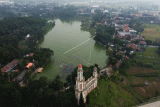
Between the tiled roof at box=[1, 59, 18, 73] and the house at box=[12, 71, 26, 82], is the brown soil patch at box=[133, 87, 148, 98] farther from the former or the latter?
the tiled roof at box=[1, 59, 18, 73]

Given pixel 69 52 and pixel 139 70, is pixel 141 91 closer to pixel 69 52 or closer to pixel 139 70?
pixel 139 70

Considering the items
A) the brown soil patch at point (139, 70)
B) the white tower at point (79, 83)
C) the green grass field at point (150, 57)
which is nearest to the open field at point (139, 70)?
the brown soil patch at point (139, 70)

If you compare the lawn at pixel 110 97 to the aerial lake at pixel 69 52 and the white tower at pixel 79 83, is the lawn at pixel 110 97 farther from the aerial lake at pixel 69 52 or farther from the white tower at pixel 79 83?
the aerial lake at pixel 69 52

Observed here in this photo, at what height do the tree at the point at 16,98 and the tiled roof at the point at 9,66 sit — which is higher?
the tree at the point at 16,98

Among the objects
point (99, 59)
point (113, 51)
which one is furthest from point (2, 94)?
point (113, 51)

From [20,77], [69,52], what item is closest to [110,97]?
[20,77]

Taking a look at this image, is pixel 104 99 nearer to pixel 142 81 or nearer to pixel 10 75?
pixel 142 81
